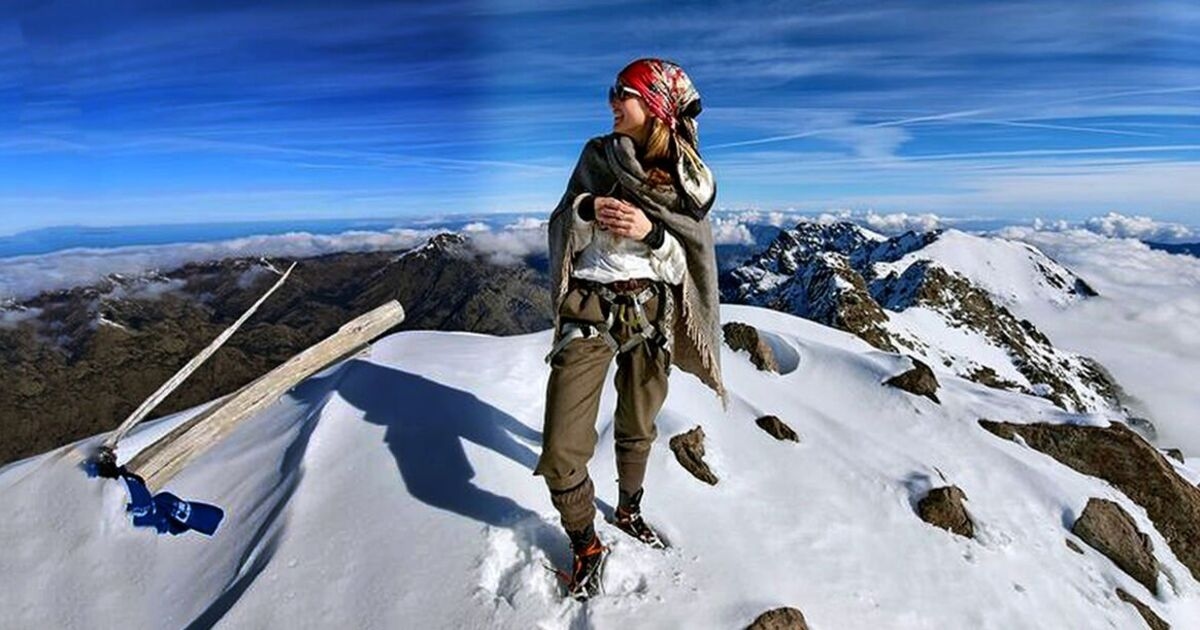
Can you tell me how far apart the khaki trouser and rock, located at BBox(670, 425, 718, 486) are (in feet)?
5.81

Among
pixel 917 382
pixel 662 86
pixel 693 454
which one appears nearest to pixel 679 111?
pixel 662 86

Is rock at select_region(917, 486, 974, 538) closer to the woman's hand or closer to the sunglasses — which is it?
the woman's hand

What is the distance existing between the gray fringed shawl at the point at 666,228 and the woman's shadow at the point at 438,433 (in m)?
1.73

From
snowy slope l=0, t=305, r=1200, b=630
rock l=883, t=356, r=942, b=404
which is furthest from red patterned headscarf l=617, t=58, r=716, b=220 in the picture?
rock l=883, t=356, r=942, b=404

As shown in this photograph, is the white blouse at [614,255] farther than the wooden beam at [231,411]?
No

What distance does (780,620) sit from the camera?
5.08 metres

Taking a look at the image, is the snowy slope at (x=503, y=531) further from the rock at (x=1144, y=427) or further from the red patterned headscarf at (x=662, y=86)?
the rock at (x=1144, y=427)

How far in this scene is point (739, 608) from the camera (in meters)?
5.18

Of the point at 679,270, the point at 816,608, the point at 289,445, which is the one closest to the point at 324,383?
the point at 289,445

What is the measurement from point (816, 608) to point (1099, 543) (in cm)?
498

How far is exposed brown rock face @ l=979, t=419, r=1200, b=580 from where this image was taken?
941cm

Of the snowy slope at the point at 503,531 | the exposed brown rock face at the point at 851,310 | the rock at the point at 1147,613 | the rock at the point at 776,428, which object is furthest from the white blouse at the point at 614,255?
the exposed brown rock face at the point at 851,310

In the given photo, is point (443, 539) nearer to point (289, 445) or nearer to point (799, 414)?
point (289, 445)

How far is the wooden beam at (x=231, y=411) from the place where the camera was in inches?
228
